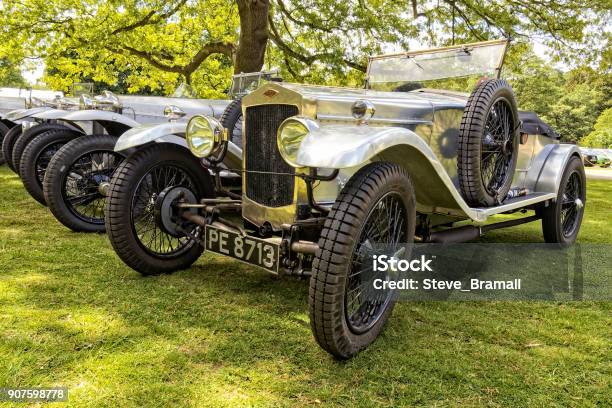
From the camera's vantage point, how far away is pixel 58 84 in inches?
504

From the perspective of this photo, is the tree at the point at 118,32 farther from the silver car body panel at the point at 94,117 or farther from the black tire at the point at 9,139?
the silver car body panel at the point at 94,117

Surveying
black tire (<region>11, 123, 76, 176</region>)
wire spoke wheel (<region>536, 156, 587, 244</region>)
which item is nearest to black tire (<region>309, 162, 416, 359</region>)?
wire spoke wheel (<region>536, 156, 587, 244</region>)

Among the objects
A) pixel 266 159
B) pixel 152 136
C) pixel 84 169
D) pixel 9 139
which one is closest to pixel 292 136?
pixel 266 159

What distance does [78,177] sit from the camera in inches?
178

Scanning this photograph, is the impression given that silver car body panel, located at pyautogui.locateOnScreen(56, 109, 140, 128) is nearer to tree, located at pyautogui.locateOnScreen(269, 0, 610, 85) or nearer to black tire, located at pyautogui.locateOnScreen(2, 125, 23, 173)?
black tire, located at pyautogui.locateOnScreen(2, 125, 23, 173)

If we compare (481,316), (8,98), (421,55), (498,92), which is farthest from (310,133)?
(8,98)

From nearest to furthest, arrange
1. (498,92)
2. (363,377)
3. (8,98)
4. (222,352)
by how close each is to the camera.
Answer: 1. (363,377)
2. (222,352)
3. (498,92)
4. (8,98)

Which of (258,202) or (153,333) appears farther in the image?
(258,202)

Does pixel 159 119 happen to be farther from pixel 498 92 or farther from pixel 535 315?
pixel 535 315

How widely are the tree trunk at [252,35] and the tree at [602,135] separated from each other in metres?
29.6

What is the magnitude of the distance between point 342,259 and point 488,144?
75.8 inches

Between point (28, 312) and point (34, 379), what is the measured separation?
75 centimetres

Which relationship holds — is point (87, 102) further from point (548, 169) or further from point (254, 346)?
point (548, 169)

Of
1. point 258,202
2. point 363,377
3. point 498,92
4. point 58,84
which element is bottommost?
point 363,377
